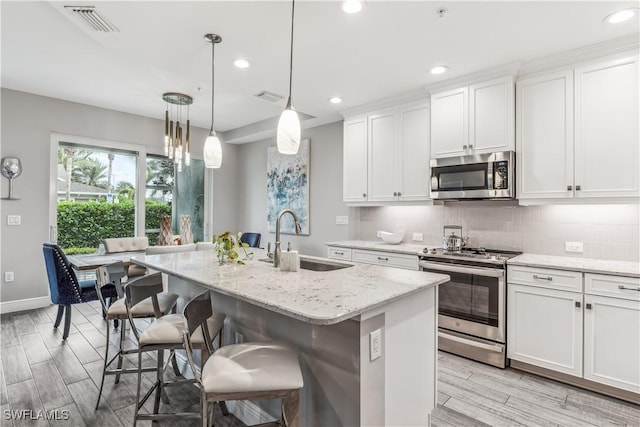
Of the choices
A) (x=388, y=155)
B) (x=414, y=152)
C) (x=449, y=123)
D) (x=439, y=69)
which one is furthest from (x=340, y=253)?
(x=439, y=69)

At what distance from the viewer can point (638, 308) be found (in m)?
2.24

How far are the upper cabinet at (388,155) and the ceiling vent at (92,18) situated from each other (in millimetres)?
2689

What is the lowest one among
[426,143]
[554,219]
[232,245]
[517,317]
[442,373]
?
[442,373]

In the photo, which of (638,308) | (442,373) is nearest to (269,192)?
(442,373)

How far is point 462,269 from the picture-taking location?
2971mm

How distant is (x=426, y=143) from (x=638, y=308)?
7.18ft

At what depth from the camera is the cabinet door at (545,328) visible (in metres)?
2.48

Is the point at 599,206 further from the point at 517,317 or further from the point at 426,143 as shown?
the point at 426,143

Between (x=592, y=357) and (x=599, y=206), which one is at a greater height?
(x=599, y=206)

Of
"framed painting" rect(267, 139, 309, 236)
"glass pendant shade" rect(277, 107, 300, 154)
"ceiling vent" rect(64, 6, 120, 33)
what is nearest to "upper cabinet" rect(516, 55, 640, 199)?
"glass pendant shade" rect(277, 107, 300, 154)

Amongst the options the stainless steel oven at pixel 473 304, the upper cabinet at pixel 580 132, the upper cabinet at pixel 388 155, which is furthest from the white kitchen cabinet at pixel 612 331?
the upper cabinet at pixel 388 155

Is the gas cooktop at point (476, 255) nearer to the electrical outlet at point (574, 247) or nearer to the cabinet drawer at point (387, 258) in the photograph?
the cabinet drawer at point (387, 258)

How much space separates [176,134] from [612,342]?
427 cm

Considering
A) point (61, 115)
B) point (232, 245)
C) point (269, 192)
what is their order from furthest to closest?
point (269, 192), point (61, 115), point (232, 245)
